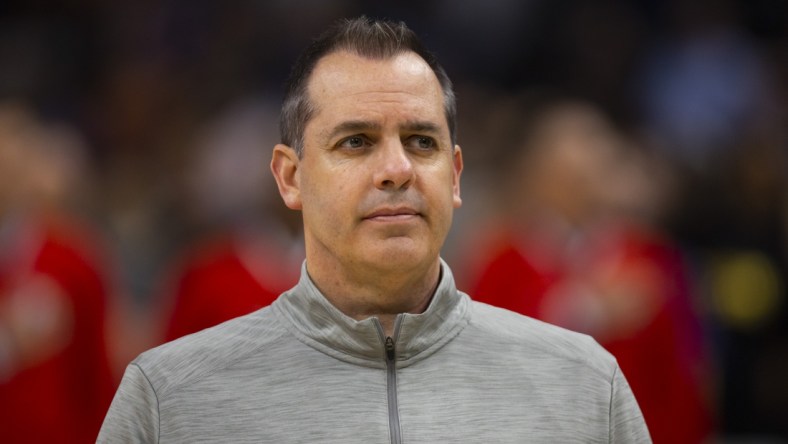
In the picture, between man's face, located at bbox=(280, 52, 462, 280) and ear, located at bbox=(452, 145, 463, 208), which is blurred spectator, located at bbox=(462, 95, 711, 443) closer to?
ear, located at bbox=(452, 145, 463, 208)

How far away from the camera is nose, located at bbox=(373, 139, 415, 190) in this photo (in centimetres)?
282

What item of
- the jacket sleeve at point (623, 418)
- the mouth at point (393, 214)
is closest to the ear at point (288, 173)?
the mouth at point (393, 214)

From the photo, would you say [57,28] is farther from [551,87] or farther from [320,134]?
[320,134]

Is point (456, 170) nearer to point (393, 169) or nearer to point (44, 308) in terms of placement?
point (393, 169)

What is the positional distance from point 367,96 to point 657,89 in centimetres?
661

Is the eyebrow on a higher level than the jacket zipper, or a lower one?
higher

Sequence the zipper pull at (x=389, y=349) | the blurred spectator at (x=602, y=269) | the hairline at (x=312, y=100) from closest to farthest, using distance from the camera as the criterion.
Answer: the zipper pull at (x=389, y=349) < the hairline at (x=312, y=100) < the blurred spectator at (x=602, y=269)

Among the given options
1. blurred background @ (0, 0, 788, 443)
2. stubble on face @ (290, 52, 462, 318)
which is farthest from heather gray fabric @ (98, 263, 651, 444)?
blurred background @ (0, 0, 788, 443)

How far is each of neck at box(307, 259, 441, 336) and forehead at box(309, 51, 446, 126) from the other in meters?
0.35

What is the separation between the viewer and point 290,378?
2.82 meters

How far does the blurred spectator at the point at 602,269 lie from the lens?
225 inches

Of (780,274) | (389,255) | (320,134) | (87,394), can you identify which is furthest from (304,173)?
(780,274)

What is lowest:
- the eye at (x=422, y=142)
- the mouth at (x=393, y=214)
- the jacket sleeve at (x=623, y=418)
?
the jacket sleeve at (x=623, y=418)

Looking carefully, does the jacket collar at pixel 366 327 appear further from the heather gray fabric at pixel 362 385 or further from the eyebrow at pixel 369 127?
the eyebrow at pixel 369 127
